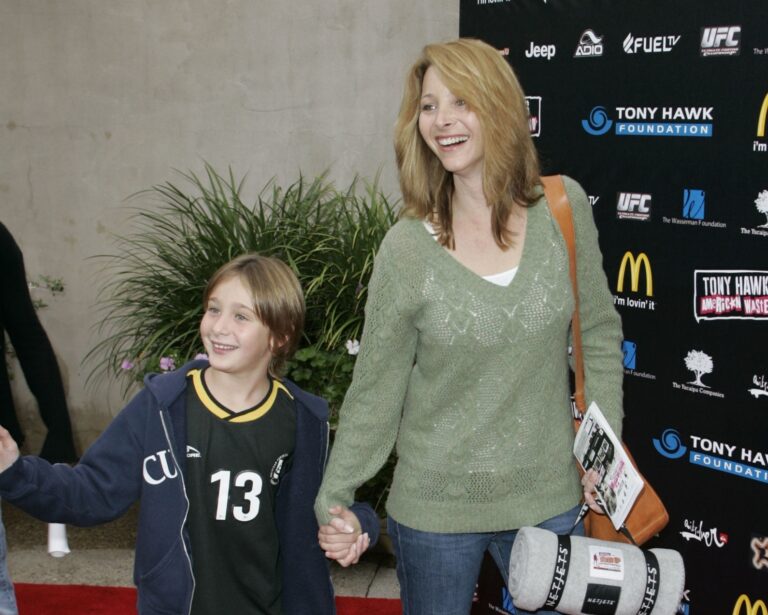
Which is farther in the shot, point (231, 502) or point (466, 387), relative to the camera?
point (231, 502)

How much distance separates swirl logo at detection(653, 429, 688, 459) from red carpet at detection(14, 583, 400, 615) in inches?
52.1

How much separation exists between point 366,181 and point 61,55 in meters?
1.97

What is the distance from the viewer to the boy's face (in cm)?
284

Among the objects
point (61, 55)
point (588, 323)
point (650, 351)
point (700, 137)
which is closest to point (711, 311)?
point (650, 351)

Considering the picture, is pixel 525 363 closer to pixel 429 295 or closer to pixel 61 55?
pixel 429 295

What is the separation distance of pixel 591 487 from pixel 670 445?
5.11 feet

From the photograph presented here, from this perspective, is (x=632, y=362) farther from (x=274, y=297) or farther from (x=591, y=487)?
(x=274, y=297)

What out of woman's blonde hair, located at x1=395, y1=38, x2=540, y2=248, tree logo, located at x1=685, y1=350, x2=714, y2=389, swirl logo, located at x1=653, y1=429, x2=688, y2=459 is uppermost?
woman's blonde hair, located at x1=395, y1=38, x2=540, y2=248

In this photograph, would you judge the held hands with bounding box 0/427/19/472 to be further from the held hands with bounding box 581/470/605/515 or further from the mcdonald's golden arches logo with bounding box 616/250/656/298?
the mcdonald's golden arches logo with bounding box 616/250/656/298

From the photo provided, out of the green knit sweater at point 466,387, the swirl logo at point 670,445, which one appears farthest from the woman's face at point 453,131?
the swirl logo at point 670,445

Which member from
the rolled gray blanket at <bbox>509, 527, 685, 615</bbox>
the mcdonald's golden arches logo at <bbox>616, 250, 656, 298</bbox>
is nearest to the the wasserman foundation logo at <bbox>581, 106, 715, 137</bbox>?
the mcdonald's golden arches logo at <bbox>616, 250, 656, 298</bbox>

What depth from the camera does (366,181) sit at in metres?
6.11

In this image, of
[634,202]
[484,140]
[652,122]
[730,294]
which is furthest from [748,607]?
[484,140]

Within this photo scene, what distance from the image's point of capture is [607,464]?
2633 millimetres
